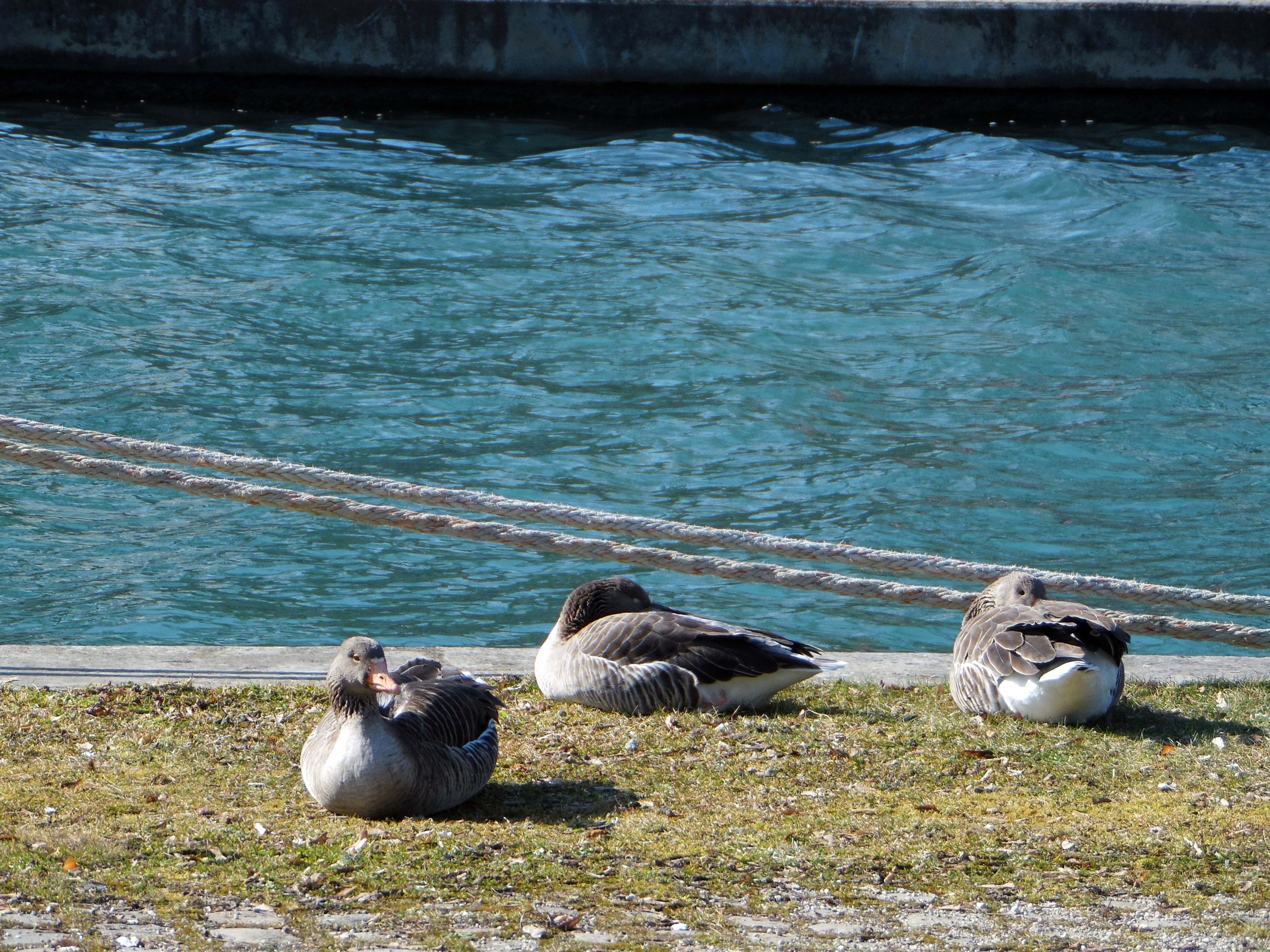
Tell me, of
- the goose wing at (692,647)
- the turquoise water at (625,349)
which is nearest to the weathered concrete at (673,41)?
the turquoise water at (625,349)

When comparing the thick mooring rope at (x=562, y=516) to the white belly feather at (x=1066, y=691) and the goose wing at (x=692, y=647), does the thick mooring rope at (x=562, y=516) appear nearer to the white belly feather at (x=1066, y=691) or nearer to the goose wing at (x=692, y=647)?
the goose wing at (x=692, y=647)

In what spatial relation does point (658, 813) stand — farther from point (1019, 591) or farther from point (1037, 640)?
point (1019, 591)

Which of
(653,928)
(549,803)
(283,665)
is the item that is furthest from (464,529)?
(653,928)

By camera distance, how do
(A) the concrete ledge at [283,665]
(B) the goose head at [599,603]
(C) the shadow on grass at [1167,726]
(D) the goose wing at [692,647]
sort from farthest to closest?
(B) the goose head at [599,603]
(A) the concrete ledge at [283,665]
(D) the goose wing at [692,647]
(C) the shadow on grass at [1167,726]

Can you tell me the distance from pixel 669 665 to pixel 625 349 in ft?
30.6

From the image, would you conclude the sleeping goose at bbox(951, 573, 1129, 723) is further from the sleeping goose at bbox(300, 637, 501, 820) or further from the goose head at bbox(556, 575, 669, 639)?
the sleeping goose at bbox(300, 637, 501, 820)

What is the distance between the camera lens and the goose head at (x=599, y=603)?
745 centimetres

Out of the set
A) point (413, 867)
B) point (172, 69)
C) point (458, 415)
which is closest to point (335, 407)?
point (458, 415)

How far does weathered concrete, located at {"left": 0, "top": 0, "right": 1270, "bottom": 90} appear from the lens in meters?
22.6

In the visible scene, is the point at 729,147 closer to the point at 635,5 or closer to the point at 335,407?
the point at 635,5

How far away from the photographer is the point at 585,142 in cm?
2288

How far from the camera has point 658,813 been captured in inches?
216

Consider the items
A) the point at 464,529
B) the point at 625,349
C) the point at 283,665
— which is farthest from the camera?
the point at 625,349

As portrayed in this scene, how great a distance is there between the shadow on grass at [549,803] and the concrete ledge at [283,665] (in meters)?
1.61
